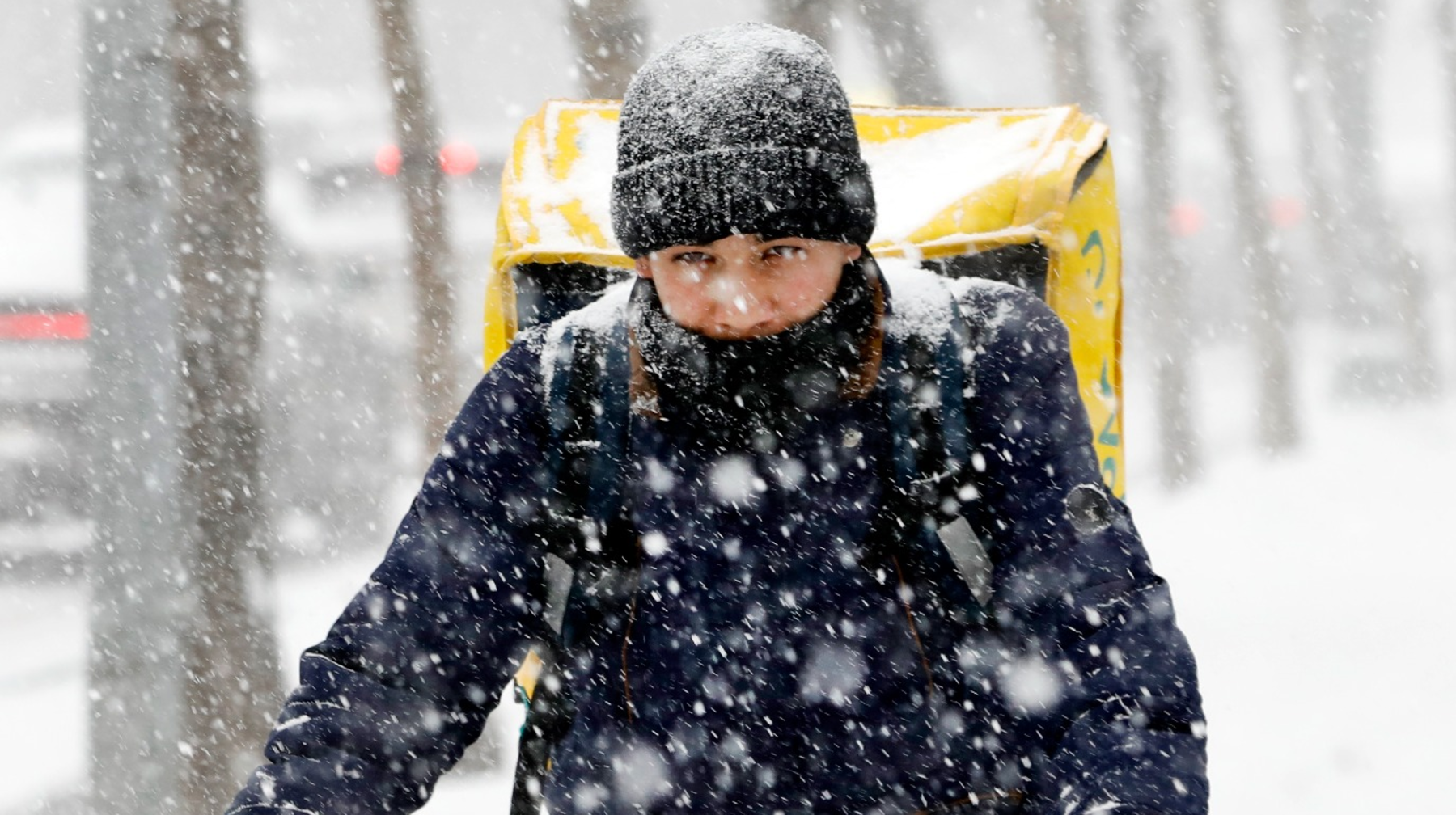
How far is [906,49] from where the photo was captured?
8.67m

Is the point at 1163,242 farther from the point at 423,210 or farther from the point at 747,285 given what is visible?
the point at 747,285

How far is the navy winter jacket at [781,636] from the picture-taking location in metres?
1.65

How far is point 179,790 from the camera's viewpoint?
4344mm

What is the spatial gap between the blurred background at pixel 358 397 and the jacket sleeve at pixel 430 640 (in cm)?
253

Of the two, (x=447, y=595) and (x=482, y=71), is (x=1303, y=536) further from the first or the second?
(x=482, y=71)

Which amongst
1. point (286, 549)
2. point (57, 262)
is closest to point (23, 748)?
point (57, 262)

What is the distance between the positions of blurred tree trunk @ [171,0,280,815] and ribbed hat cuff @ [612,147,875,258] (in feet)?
10.0

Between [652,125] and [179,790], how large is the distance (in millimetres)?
3375

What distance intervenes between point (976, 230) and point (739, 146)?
0.63 metres

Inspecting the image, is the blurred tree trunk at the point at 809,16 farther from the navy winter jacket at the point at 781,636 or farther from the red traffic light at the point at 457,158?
the navy winter jacket at the point at 781,636

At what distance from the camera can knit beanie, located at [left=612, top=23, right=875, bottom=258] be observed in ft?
5.78

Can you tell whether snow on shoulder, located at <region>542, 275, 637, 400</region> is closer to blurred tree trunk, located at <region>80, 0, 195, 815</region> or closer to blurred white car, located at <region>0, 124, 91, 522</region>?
blurred tree trunk, located at <region>80, 0, 195, 815</region>

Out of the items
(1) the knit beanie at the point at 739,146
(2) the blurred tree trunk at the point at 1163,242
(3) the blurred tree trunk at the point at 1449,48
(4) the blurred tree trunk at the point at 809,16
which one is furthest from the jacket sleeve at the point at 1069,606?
(3) the blurred tree trunk at the point at 1449,48

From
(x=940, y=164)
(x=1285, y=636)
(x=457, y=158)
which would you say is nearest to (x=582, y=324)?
(x=940, y=164)
